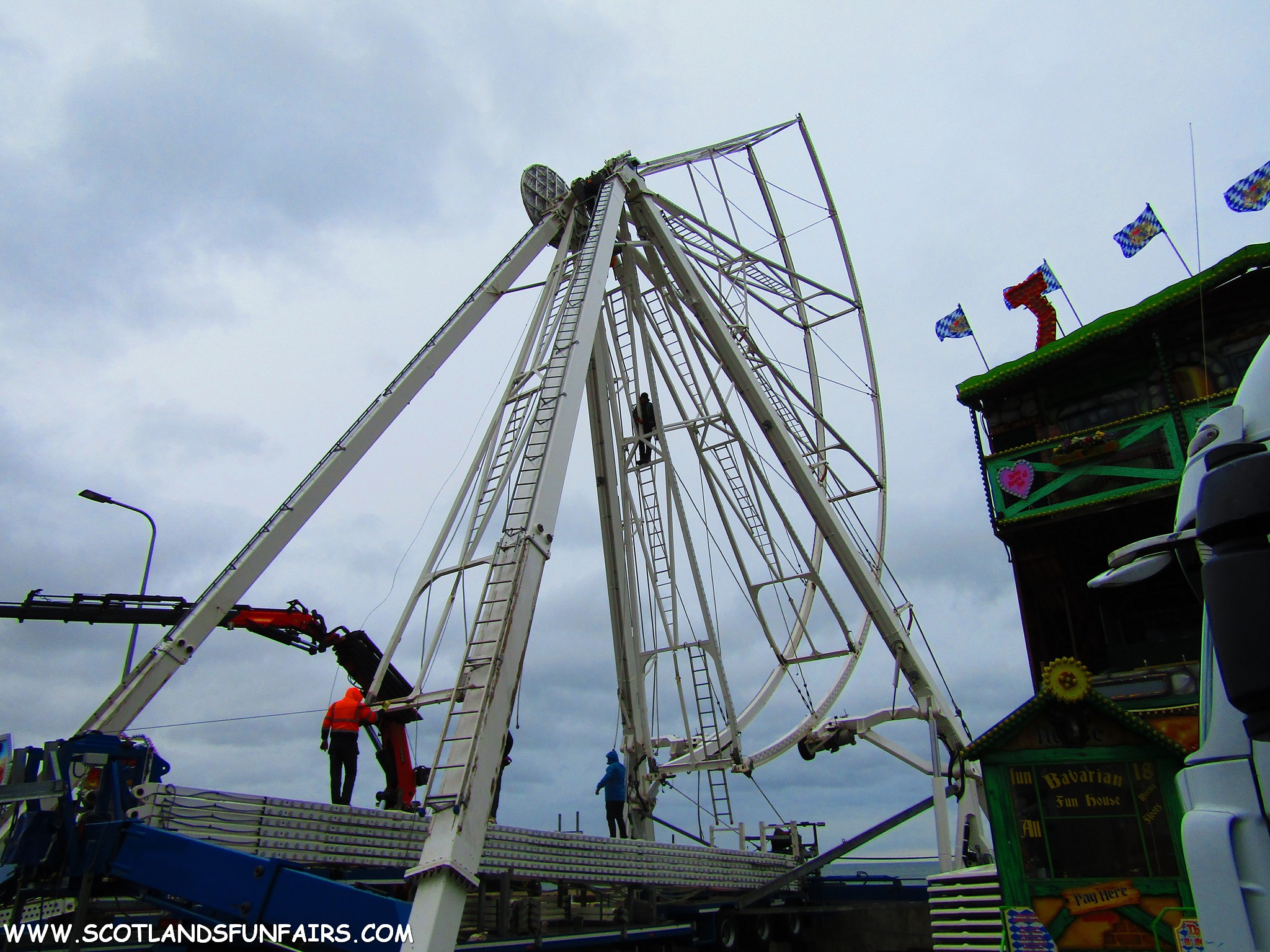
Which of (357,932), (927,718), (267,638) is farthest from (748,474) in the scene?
(357,932)

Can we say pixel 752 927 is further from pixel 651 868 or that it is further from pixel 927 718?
pixel 927 718

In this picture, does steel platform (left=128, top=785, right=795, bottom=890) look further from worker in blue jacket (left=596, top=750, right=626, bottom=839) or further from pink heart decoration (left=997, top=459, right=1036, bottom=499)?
pink heart decoration (left=997, top=459, right=1036, bottom=499)

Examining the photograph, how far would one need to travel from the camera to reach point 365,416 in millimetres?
11211

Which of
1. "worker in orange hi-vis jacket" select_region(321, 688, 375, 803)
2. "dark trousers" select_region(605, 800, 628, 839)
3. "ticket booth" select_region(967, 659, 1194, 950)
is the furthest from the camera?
"dark trousers" select_region(605, 800, 628, 839)

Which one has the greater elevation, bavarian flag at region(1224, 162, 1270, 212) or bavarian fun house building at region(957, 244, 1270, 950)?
bavarian flag at region(1224, 162, 1270, 212)

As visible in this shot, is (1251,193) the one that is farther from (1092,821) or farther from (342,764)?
(342,764)

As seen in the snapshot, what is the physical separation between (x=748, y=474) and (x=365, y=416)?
700cm

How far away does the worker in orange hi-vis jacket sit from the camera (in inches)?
407

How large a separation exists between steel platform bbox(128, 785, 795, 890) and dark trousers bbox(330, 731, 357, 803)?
2927 mm

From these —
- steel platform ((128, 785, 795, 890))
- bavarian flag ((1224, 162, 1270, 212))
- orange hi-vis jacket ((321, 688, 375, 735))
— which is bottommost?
steel platform ((128, 785, 795, 890))

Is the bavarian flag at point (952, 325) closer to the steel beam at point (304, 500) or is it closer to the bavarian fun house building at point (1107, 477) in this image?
the bavarian fun house building at point (1107, 477)

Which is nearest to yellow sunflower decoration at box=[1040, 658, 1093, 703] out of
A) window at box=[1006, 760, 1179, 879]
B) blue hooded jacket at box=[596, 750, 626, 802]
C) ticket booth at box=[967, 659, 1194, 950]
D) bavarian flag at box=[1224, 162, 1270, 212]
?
ticket booth at box=[967, 659, 1194, 950]

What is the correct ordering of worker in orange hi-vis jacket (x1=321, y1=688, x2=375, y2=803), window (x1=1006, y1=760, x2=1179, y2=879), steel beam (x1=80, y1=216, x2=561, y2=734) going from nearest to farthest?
window (x1=1006, y1=760, x2=1179, y2=879) → steel beam (x1=80, y1=216, x2=561, y2=734) → worker in orange hi-vis jacket (x1=321, y1=688, x2=375, y2=803)

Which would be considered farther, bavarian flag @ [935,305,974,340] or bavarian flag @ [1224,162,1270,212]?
bavarian flag @ [935,305,974,340]
